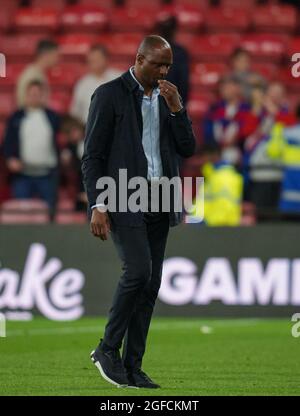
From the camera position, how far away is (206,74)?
1781cm

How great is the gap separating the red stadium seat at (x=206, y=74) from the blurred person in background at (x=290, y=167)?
3.33 metres

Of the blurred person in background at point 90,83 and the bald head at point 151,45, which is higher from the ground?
the blurred person in background at point 90,83

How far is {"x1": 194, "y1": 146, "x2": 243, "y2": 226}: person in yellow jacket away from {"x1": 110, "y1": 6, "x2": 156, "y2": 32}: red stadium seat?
4542 mm

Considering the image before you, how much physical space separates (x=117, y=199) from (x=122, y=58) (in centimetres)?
1044

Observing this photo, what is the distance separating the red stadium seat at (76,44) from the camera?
18.4 meters

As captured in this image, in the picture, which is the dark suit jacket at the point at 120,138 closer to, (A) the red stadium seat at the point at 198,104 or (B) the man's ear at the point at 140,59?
(B) the man's ear at the point at 140,59

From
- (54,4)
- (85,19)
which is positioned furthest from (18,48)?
(54,4)

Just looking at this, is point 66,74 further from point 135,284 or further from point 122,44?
point 135,284

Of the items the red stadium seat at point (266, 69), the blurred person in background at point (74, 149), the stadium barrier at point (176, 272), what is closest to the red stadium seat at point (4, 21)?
the red stadium seat at point (266, 69)

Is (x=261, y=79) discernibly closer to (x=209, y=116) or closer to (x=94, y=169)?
(x=209, y=116)

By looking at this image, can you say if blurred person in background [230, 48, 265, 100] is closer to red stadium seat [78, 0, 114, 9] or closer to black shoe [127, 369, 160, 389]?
red stadium seat [78, 0, 114, 9]

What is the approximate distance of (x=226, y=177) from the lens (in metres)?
14.3

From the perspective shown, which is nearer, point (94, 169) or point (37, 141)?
point (94, 169)
